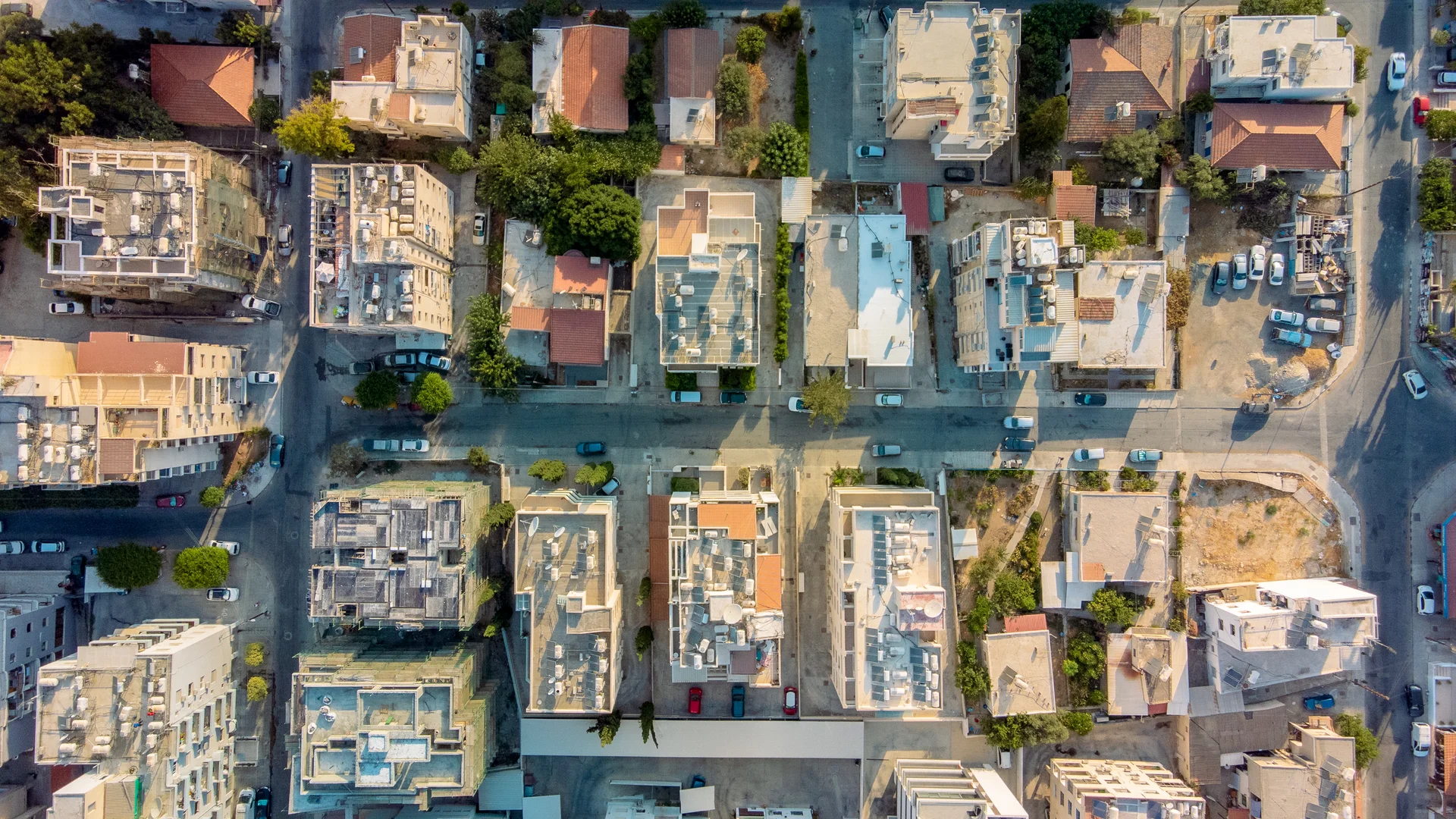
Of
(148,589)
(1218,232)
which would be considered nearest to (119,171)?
(148,589)

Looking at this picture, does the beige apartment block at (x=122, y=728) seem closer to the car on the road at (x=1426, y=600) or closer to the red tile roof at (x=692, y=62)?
the red tile roof at (x=692, y=62)

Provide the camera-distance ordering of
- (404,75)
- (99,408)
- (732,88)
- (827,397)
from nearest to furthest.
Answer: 1. (99,408)
2. (404,75)
3. (827,397)
4. (732,88)

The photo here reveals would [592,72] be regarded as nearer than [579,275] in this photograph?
No

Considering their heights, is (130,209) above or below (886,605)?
above

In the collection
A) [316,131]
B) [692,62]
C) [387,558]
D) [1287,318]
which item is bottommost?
[387,558]

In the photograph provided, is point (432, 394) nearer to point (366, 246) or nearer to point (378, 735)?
point (366, 246)

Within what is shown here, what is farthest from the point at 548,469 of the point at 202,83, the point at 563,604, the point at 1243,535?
the point at 1243,535

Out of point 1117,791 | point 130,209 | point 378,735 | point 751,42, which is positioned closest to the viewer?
point 378,735

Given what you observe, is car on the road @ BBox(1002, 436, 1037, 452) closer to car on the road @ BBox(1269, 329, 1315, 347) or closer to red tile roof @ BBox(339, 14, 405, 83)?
car on the road @ BBox(1269, 329, 1315, 347)

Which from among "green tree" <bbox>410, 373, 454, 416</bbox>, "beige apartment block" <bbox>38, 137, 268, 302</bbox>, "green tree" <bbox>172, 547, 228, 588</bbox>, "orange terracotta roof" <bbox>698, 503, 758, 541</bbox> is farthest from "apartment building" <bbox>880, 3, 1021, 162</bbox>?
"green tree" <bbox>172, 547, 228, 588</bbox>
